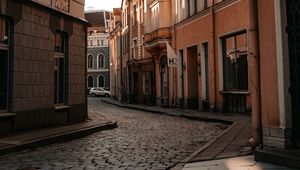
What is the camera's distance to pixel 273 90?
7.31 m

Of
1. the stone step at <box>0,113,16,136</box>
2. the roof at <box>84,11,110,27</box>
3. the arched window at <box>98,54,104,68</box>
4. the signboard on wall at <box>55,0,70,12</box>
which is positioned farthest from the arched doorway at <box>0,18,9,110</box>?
the roof at <box>84,11,110,27</box>

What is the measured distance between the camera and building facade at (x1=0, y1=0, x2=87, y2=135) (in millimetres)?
11898

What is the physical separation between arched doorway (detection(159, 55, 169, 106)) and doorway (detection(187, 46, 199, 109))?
12.8 feet

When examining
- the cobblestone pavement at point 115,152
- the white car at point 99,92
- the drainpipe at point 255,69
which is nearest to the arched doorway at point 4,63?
the cobblestone pavement at point 115,152

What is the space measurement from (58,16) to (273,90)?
949 centimetres

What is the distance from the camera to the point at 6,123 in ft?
38.1

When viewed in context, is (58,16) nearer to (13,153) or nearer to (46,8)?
(46,8)

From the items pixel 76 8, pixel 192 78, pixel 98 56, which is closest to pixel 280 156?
pixel 76 8

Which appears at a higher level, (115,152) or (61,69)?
(61,69)

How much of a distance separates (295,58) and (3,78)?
8203 millimetres

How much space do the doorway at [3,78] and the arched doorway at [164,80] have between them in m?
17.1

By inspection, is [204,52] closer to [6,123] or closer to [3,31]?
[3,31]

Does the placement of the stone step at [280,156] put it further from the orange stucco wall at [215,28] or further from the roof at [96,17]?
the roof at [96,17]

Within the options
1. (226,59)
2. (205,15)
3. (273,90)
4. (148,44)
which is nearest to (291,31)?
(273,90)
